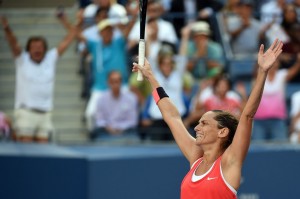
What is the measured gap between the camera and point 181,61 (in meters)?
11.2

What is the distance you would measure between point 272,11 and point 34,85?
3892mm

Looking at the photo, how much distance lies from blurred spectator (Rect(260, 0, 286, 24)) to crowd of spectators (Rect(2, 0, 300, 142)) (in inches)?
0.5

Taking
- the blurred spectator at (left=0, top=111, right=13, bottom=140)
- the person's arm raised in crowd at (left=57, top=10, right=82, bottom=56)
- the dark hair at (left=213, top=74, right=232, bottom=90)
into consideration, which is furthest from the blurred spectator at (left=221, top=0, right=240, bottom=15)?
the blurred spectator at (left=0, top=111, right=13, bottom=140)

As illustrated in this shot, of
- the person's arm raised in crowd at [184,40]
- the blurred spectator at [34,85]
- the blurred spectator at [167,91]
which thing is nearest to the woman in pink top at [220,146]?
the blurred spectator at [167,91]

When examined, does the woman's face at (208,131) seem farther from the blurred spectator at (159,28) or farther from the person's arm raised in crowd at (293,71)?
the blurred spectator at (159,28)

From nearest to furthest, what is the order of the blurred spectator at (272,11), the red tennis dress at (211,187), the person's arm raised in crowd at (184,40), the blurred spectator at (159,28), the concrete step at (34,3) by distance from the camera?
the red tennis dress at (211,187) < the concrete step at (34,3) < the person's arm raised in crowd at (184,40) < the blurred spectator at (159,28) < the blurred spectator at (272,11)

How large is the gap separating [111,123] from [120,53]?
1.06 metres

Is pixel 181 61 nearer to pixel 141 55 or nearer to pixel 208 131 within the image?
pixel 141 55

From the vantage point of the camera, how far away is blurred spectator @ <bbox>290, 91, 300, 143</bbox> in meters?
10.9

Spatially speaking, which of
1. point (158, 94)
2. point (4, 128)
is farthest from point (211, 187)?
point (4, 128)

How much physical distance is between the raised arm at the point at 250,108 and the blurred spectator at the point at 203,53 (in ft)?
17.9

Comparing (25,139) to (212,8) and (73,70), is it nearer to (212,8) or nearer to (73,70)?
(73,70)

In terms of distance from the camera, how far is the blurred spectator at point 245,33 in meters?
12.4

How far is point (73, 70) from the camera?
12.0 m
